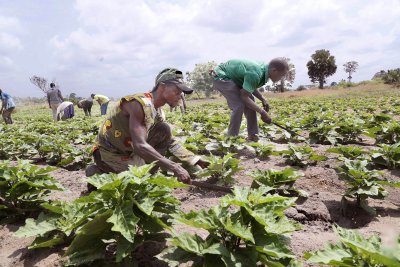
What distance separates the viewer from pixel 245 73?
5.50m

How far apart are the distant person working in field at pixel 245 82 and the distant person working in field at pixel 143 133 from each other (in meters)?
1.72

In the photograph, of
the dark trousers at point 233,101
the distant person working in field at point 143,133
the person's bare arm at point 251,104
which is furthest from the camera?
the dark trousers at point 233,101

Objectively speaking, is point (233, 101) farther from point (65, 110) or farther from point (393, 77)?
point (393, 77)

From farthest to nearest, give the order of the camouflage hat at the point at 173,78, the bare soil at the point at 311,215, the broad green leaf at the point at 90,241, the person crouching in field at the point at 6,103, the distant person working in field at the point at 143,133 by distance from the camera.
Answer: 1. the person crouching in field at the point at 6,103
2. the camouflage hat at the point at 173,78
3. the distant person working in field at the point at 143,133
4. the bare soil at the point at 311,215
5. the broad green leaf at the point at 90,241

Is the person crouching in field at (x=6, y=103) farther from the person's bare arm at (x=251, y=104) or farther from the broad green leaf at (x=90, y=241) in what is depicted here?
the broad green leaf at (x=90, y=241)

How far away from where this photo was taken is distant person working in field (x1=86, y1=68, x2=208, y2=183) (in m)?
3.15

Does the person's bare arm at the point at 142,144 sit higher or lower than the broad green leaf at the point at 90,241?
higher

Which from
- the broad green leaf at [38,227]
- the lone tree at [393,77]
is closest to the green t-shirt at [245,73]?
the broad green leaf at [38,227]

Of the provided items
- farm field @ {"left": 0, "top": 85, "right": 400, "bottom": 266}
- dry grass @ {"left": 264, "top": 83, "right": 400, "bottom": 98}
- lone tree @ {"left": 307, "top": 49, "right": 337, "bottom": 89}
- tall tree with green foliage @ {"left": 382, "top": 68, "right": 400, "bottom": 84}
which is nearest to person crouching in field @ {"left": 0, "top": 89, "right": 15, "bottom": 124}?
farm field @ {"left": 0, "top": 85, "right": 400, "bottom": 266}

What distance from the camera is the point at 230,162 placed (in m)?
4.03

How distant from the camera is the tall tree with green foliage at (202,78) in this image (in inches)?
2352

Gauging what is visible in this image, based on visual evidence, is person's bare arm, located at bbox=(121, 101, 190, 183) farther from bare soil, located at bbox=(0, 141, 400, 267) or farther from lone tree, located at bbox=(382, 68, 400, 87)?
lone tree, located at bbox=(382, 68, 400, 87)

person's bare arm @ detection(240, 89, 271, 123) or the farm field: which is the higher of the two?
person's bare arm @ detection(240, 89, 271, 123)

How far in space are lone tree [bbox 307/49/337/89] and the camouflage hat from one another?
52.3m
